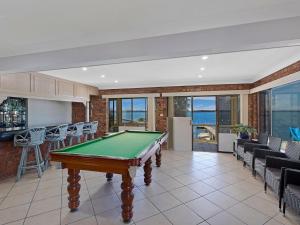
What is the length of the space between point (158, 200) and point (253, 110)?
16.1 ft

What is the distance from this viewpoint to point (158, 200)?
302 centimetres

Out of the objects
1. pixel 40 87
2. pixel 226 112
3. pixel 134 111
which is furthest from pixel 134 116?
pixel 40 87

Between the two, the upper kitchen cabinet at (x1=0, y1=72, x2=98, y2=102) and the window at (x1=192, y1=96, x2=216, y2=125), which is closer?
the upper kitchen cabinet at (x1=0, y1=72, x2=98, y2=102)

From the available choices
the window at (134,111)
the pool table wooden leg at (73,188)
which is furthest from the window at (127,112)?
the pool table wooden leg at (73,188)

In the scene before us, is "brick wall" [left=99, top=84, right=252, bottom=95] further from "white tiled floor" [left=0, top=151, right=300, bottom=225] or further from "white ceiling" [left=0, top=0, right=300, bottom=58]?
"white ceiling" [left=0, top=0, right=300, bottom=58]

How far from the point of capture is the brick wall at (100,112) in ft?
25.3

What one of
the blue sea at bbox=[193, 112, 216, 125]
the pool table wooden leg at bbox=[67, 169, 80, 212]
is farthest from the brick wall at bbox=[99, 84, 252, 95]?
the pool table wooden leg at bbox=[67, 169, 80, 212]

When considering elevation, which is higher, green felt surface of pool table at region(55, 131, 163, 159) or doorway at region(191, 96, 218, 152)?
doorway at region(191, 96, 218, 152)

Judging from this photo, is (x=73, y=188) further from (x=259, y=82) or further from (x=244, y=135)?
(x=259, y=82)

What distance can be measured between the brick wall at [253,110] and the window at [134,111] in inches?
151

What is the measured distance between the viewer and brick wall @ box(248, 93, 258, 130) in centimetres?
614

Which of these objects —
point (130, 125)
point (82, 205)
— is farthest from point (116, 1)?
point (130, 125)

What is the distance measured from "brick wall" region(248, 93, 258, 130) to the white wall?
264 inches

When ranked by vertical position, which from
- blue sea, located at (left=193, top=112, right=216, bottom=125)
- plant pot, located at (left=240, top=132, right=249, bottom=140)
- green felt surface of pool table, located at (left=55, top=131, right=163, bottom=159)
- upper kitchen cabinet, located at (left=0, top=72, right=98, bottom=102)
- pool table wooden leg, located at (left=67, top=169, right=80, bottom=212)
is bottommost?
pool table wooden leg, located at (left=67, top=169, right=80, bottom=212)
